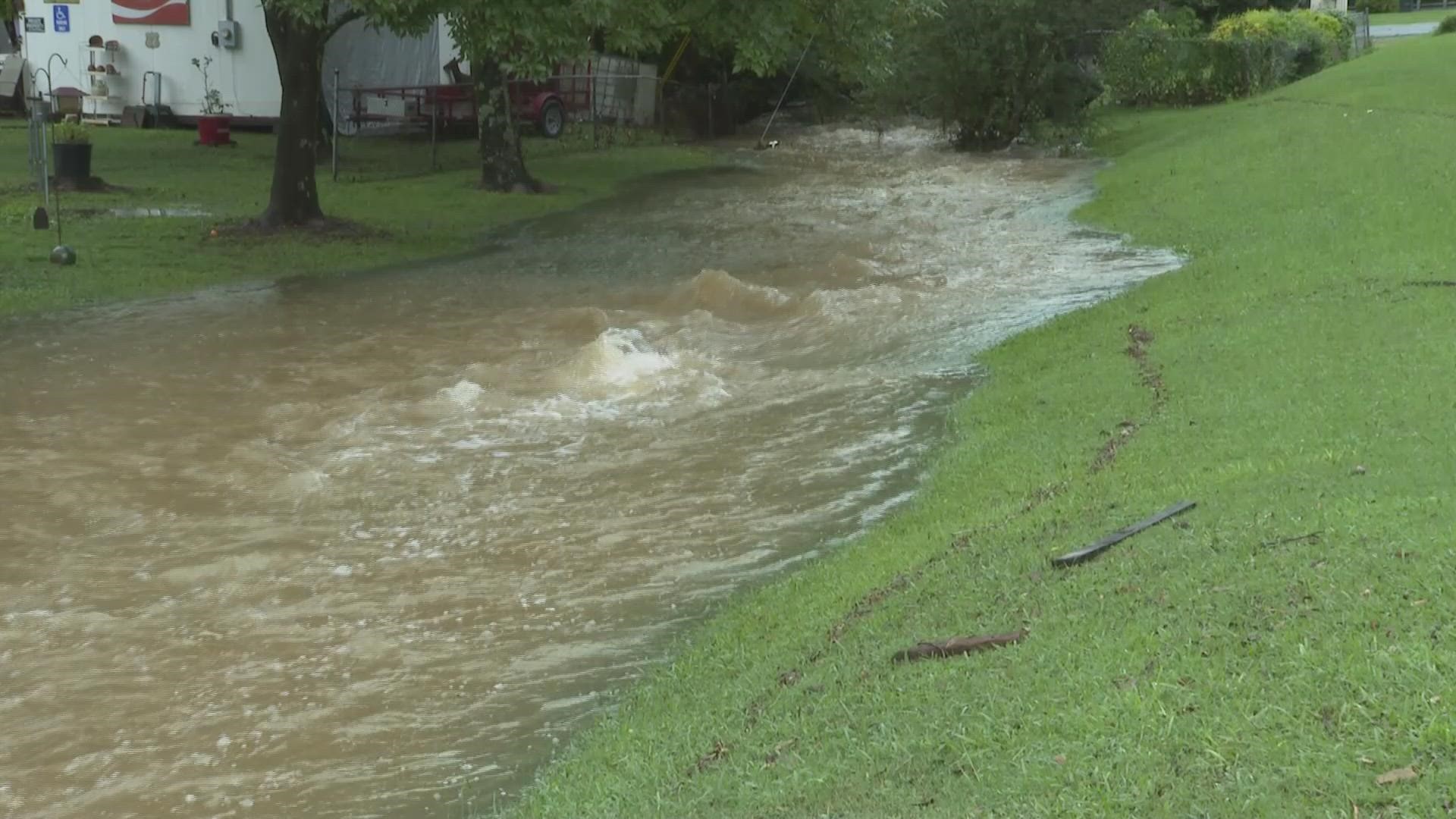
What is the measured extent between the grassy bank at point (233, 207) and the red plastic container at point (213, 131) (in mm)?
355

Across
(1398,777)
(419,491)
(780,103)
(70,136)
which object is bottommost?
(419,491)

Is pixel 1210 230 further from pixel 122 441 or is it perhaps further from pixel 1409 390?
pixel 122 441

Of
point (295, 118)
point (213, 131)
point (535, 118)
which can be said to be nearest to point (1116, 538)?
point (295, 118)

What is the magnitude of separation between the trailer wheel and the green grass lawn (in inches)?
1641

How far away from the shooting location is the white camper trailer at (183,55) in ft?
103

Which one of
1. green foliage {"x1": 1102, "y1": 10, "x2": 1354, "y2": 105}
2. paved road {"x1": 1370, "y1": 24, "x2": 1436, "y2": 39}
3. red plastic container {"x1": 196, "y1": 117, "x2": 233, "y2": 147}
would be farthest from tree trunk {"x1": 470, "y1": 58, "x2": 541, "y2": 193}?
paved road {"x1": 1370, "y1": 24, "x2": 1436, "y2": 39}

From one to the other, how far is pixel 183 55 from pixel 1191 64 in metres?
25.2

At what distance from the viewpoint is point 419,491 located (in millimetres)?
10000

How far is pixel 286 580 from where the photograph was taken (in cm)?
836

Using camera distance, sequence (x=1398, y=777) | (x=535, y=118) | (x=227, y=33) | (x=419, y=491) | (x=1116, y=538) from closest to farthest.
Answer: (x=1398, y=777) → (x=1116, y=538) → (x=419, y=491) → (x=227, y=33) → (x=535, y=118)

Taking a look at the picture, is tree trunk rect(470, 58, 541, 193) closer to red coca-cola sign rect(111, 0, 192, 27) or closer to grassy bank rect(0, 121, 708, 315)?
grassy bank rect(0, 121, 708, 315)

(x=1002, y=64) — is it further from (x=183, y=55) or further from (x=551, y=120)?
(x=183, y=55)

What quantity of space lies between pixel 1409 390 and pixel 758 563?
3637 millimetres

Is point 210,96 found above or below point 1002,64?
below
